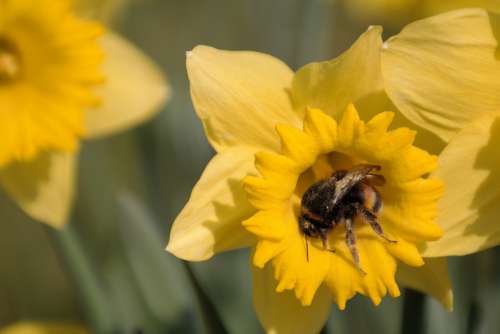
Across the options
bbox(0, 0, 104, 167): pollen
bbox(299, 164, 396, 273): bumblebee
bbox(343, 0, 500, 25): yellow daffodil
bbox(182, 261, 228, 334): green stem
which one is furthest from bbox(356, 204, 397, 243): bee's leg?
bbox(343, 0, 500, 25): yellow daffodil

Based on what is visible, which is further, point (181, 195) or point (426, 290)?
point (181, 195)

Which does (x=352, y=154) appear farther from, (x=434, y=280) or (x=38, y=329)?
(x=38, y=329)

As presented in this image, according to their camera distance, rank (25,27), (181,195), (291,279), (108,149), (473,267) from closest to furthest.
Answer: (291,279) → (473,267) → (25,27) → (181,195) → (108,149)

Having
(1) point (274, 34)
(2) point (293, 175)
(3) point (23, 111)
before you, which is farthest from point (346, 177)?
(1) point (274, 34)

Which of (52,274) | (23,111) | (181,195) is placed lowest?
(52,274)

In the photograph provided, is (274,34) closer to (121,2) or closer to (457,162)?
(121,2)

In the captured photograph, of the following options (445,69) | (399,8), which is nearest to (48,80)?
(445,69)
